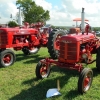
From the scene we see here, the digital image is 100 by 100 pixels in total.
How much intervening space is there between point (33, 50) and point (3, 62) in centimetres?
276

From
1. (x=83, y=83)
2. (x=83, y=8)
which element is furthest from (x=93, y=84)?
(x=83, y=8)

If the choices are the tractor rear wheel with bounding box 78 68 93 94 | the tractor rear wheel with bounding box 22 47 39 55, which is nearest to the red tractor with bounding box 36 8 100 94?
the tractor rear wheel with bounding box 78 68 93 94

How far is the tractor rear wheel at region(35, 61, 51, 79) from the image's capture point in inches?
225

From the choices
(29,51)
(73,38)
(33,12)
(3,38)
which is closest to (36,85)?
(73,38)

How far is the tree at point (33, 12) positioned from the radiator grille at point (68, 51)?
39008mm

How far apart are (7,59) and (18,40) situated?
1.35m

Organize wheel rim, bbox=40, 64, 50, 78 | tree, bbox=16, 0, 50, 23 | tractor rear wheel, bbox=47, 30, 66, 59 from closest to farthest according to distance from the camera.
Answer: wheel rim, bbox=40, 64, 50, 78
tractor rear wheel, bbox=47, 30, 66, 59
tree, bbox=16, 0, 50, 23

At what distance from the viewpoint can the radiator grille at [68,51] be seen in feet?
17.9

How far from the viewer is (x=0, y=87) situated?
5309mm

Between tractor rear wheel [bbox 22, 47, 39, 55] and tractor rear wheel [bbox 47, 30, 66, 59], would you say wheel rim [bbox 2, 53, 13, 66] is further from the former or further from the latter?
tractor rear wheel [bbox 22, 47, 39, 55]

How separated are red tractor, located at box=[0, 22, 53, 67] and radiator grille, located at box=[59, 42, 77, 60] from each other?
8.58 feet

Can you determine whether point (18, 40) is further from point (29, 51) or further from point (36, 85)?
point (36, 85)

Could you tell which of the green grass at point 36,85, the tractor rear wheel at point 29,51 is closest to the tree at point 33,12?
the tractor rear wheel at point 29,51

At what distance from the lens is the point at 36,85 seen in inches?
213
